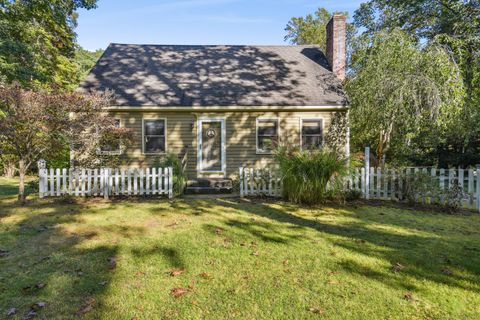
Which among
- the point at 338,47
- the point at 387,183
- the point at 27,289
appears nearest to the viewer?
the point at 27,289

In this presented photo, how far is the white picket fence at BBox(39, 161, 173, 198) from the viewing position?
8.90 m

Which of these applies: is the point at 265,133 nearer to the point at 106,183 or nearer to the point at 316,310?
the point at 106,183

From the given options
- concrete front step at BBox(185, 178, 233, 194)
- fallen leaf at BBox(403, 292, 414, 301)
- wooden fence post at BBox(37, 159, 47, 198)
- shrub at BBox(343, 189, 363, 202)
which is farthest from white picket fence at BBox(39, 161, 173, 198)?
fallen leaf at BBox(403, 292, 414, 301)

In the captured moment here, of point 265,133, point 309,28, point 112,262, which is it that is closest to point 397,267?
point 112,262

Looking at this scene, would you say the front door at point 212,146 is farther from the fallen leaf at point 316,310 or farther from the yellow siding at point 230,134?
the fallen leaf at point 316,310

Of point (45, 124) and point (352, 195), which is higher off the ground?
point (45, 124)

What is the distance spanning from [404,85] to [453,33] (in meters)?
8.06

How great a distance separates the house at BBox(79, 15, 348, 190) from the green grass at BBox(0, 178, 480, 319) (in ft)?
17.9

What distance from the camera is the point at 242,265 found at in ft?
13.0

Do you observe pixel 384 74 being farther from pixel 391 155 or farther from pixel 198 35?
pixel 198 35

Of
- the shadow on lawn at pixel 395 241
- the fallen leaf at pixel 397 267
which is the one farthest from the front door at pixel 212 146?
the fallen leaf at pixel 397 267

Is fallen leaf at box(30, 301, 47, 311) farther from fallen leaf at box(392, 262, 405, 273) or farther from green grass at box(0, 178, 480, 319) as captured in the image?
fallen leaf at box(392, 262, 405, 273)

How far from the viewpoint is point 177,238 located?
510 cm

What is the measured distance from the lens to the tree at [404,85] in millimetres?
8898
